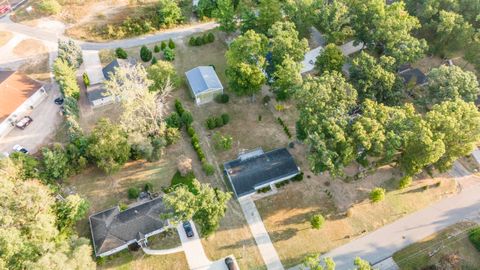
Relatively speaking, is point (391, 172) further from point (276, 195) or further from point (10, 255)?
point (10, 255)

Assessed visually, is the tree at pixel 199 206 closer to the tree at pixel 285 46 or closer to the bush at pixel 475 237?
the tree at pixel 285 46

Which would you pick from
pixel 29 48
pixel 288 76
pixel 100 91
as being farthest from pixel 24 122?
pixel 288 76

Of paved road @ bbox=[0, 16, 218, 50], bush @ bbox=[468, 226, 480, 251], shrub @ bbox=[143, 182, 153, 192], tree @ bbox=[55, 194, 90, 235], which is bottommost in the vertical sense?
bush @ bbox=[468, 226, 480, 251]

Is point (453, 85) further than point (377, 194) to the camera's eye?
Yes

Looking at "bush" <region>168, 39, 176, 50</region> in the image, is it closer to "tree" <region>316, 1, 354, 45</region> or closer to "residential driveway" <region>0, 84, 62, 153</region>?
"residential driveway" <region>0, 84, 62, 153</region>

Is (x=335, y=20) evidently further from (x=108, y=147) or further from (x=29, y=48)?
(x=29, y=48)

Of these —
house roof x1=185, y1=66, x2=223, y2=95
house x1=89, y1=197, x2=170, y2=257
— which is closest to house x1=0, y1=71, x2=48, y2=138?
house x1=89, y1=197, x2=170, y2=257

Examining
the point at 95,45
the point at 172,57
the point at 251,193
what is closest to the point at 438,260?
the point at 251,193

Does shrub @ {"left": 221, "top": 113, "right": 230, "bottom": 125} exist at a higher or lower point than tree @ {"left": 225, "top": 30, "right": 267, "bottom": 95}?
lower
